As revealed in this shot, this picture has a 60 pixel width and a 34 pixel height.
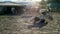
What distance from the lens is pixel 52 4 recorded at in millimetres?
1161

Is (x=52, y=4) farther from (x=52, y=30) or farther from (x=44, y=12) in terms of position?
(x=52, y=30)

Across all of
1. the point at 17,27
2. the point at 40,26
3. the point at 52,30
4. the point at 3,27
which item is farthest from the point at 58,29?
the point at 3,27

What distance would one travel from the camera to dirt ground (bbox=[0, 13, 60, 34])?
0.99m

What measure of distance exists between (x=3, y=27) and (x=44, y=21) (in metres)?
0.38

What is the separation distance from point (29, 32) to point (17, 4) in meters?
0.30

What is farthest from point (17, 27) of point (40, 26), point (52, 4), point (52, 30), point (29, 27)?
point (52, 4)

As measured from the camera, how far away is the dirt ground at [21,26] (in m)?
0.99

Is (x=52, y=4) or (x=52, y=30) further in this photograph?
(x=52, y=4)

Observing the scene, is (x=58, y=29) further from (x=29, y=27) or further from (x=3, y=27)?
(x=3, y=27)

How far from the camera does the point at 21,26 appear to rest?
3.42 feet

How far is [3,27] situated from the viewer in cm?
104

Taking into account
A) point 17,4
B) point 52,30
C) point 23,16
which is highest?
point 17,4

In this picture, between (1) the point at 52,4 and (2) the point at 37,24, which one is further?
(1) the point at 52,4

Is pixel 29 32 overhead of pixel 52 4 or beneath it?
beneath
